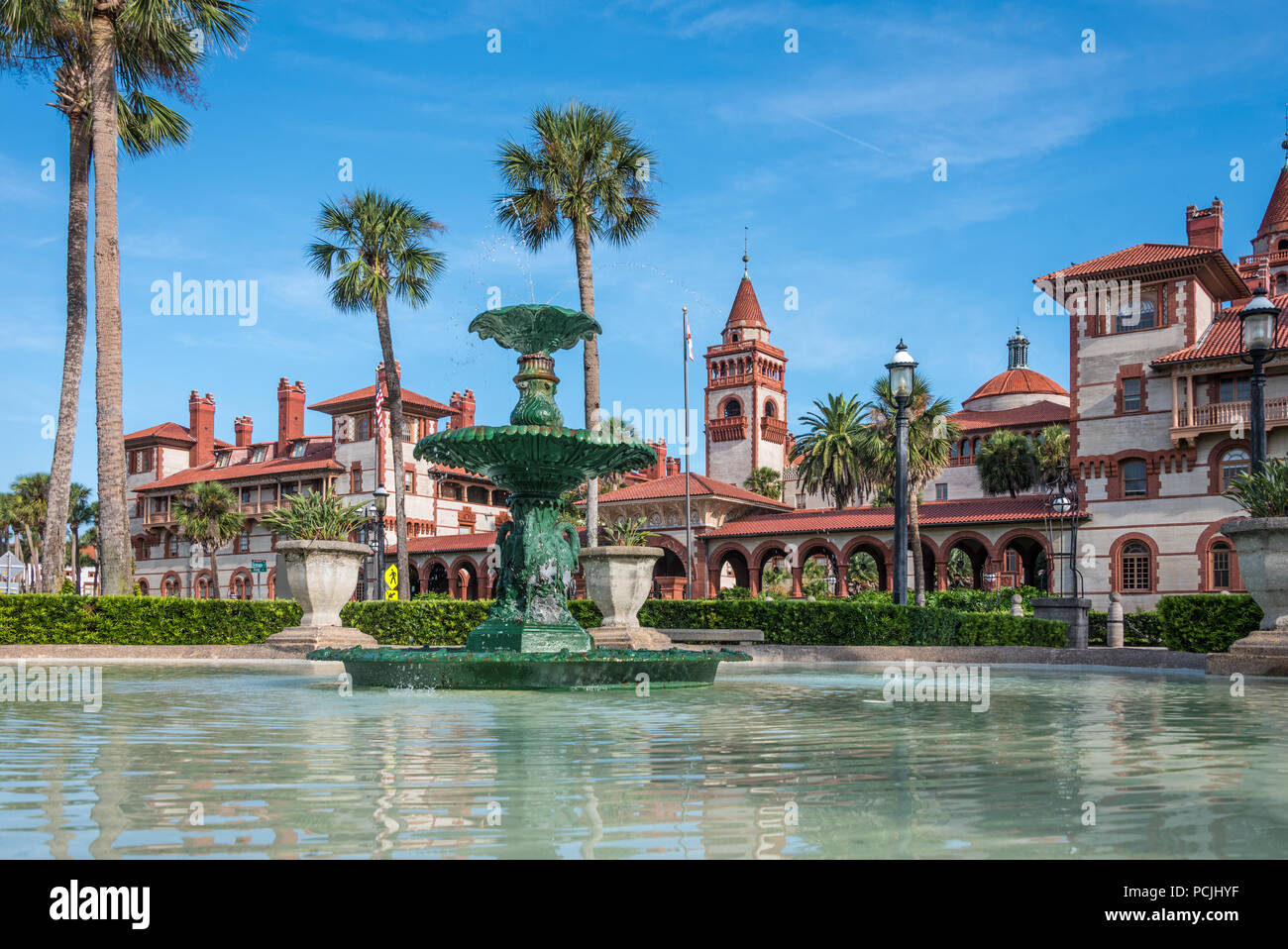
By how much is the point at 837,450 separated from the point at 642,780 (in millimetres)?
52523

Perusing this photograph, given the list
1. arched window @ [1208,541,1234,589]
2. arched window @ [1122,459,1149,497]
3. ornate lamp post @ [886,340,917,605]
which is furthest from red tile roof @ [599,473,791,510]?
ornate lamp post @ [886,340,917,605]

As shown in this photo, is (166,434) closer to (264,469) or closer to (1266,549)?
(264,469)

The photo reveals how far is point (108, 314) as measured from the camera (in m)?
21.6

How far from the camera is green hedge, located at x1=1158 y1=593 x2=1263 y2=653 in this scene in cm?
1620

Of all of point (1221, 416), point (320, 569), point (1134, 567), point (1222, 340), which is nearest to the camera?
point (320, 569)

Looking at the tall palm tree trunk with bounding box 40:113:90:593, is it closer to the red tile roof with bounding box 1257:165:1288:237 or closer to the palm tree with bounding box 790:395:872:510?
the palm tree with bounding box 790:395:872:510

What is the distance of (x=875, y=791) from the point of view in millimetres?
4457

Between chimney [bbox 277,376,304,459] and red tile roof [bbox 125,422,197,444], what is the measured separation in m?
8.58

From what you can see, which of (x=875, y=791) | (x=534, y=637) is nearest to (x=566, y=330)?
(x=534, y=637)

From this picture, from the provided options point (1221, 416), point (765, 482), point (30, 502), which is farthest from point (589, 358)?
point (30, 502)

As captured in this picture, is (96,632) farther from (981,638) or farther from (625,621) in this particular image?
(981,638)
